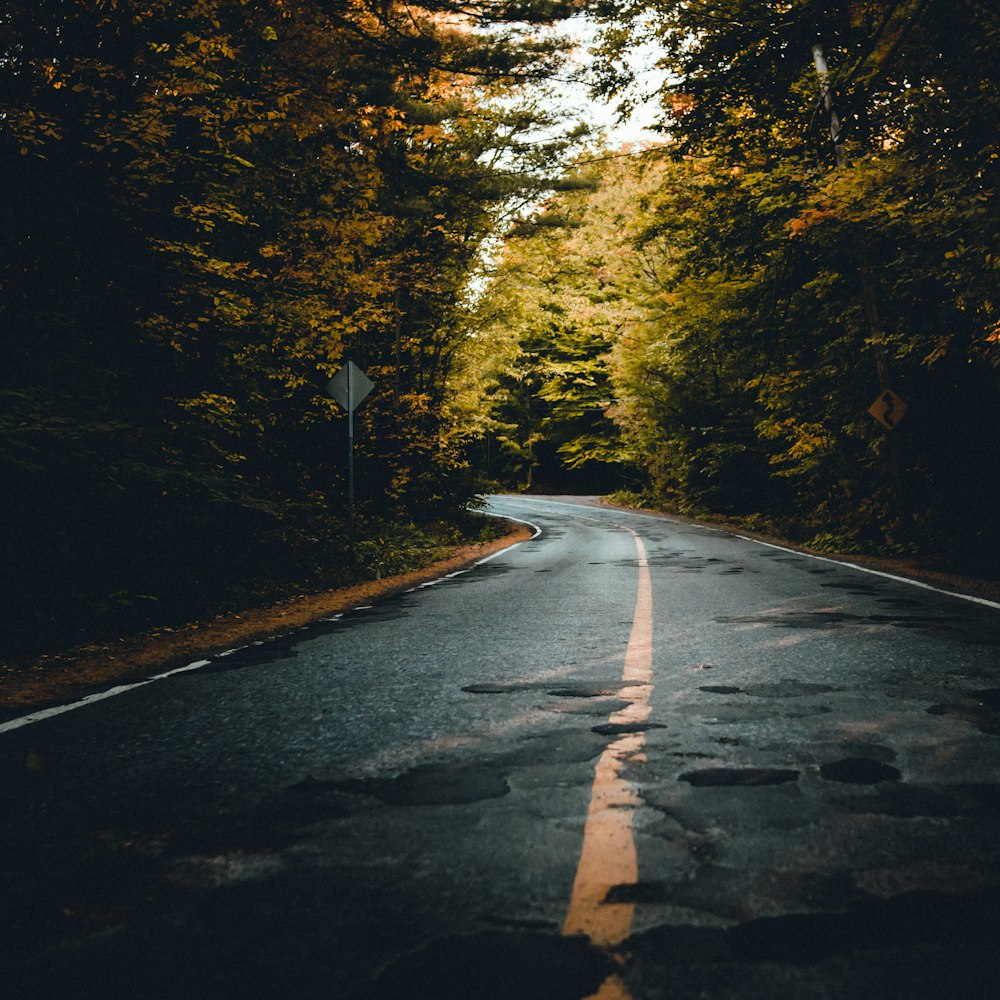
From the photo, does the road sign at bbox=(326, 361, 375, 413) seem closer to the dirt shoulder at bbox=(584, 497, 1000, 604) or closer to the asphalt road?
the asphalt road

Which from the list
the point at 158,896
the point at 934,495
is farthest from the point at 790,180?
the point at 158,896

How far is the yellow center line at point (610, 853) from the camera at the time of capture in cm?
219

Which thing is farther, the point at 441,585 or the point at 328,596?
the point at 441,585

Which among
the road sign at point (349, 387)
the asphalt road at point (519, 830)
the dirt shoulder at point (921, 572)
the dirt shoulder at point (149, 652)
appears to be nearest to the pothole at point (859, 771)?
the asphalt road at point (519, 830)

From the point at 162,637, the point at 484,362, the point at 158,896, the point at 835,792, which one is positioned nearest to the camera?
the point at 158,896

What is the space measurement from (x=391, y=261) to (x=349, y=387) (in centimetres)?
451

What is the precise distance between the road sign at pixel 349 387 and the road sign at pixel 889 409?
1059 centimetres

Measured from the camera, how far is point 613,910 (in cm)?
229

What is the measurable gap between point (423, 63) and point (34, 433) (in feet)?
20.6

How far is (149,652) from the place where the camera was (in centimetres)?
714

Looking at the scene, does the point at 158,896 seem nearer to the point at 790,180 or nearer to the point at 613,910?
the point at 613,910

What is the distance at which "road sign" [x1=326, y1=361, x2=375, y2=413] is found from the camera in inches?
518

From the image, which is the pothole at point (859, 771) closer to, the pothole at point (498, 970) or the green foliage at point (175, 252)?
the pothole at point (498, 970)

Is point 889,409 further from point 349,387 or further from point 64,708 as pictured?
point 64,708
